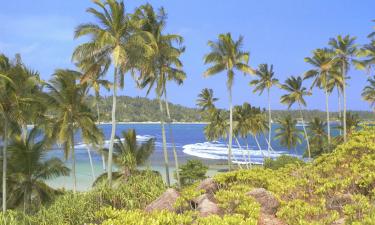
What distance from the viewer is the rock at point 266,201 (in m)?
11.4

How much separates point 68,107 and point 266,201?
1533cm

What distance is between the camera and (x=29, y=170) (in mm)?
20328

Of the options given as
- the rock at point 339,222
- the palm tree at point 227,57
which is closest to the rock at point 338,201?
the rock at point 339,222

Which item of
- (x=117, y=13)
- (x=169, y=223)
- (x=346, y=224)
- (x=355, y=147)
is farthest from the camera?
(x=117, y=13)

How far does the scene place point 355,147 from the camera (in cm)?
1661

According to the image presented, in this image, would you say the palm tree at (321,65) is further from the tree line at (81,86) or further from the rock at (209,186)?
the rock at (209,186)

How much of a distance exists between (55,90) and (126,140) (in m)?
6.12

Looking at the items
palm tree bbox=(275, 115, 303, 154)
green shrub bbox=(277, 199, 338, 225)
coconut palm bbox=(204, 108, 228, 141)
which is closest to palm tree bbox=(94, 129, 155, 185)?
Answer: green shrub bbox=(277, 199, 338, 225)

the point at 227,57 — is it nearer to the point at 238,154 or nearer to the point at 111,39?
the point at 111,39

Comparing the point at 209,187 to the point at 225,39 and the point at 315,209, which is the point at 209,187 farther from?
the point at 225,39

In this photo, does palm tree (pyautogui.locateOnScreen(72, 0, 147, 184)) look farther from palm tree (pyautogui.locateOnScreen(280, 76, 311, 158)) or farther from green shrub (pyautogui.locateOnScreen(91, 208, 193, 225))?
palm tree (pyautogui.locateOnScreen(280, 76, 311, 158))

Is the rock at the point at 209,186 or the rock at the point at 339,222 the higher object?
the rock at the point at 209,186

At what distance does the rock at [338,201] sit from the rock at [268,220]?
1.62 metres

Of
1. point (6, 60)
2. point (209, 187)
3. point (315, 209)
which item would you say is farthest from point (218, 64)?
point (315, 209)
